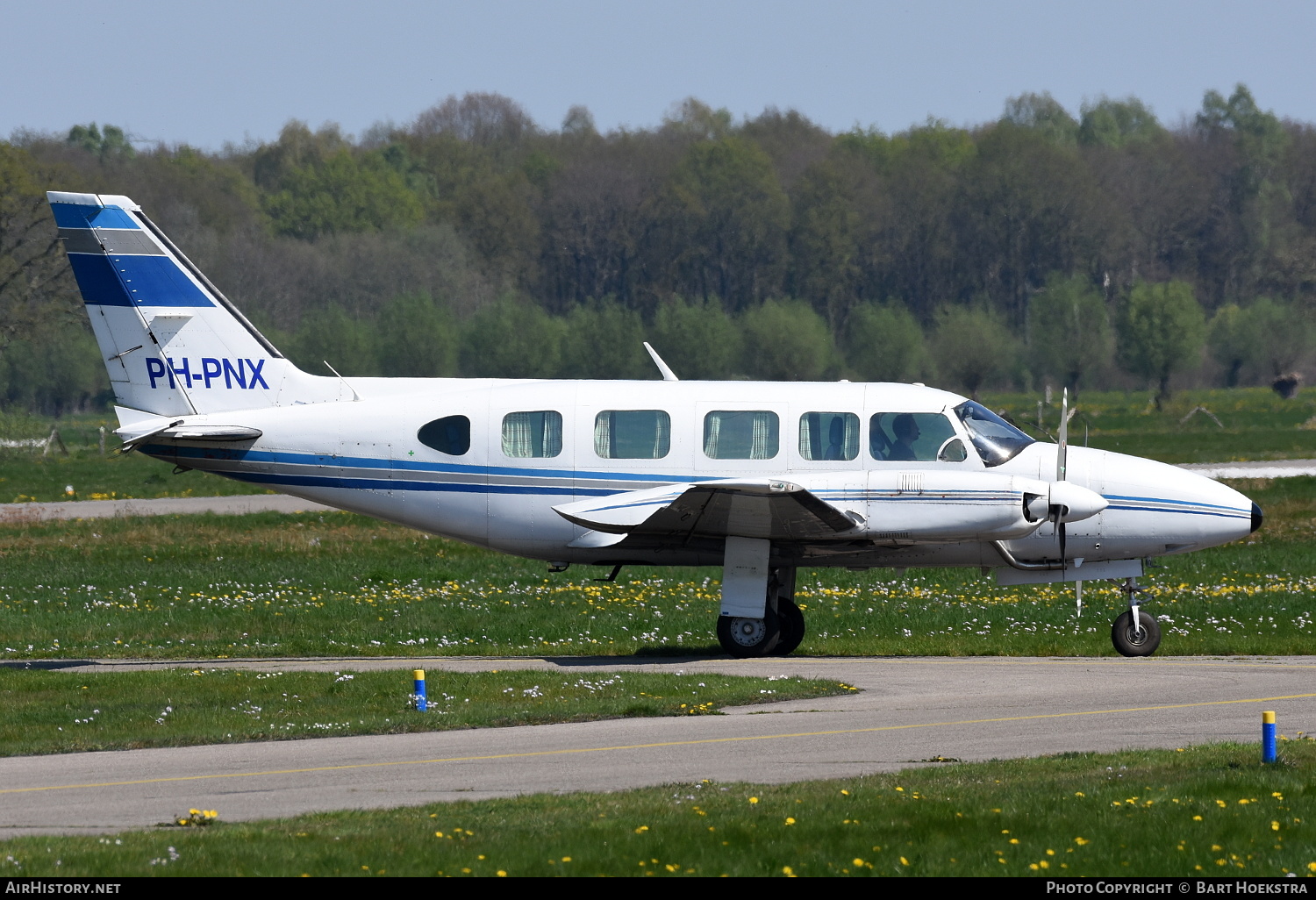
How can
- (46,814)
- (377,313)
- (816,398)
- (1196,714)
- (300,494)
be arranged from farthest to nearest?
(377,313) → (300,494) → (816,398) → (1196,714) → (46,814)

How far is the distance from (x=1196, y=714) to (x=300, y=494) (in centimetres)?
1112

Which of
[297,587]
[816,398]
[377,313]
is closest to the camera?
[816,398]

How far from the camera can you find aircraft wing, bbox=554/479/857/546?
55.7 ft

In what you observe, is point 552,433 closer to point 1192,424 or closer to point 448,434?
point 448,434

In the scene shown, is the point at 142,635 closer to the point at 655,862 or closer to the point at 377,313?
the point at 655,862

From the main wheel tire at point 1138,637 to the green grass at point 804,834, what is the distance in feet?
22.8

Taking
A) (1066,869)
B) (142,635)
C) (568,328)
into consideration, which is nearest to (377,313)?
(568,328)

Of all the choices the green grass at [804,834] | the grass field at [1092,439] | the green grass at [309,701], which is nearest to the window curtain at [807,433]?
the green grass at [309,701]

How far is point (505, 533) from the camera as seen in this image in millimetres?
18984

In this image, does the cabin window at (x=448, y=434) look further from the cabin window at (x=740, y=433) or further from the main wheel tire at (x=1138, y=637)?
the main wheel tire at (x=1138, y=637)

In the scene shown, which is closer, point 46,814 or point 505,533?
point 46,814

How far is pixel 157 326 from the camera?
1948 cm

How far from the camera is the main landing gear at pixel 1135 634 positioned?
722 inches

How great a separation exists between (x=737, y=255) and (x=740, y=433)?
60422 millimetres
